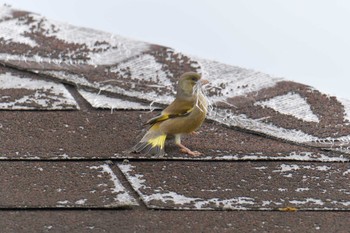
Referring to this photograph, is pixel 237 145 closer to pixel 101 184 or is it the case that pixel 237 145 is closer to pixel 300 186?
pixel 300 186

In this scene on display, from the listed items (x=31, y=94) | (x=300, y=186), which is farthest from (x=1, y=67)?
(x=300, y=186)

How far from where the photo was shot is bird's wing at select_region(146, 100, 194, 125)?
2975 mm

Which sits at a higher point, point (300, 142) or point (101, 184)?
point (300, 142)

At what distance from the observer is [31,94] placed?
350cm

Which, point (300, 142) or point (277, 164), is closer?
point (277, 164)

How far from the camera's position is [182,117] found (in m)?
2.97

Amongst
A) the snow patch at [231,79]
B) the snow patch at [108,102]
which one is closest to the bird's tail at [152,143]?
the snow patch at [108,102]

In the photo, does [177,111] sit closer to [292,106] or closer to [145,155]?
[145,155]

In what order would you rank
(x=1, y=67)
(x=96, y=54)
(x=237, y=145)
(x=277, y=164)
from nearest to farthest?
(x=277, y=164), (x=237, y=145), (x=1, y=67), (x=96, y=54)

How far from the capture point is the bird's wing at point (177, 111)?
2.97 meters

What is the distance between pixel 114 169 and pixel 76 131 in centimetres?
40

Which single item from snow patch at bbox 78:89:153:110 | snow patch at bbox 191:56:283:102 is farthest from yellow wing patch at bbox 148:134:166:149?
snow patch at bbox 191:56:283:102

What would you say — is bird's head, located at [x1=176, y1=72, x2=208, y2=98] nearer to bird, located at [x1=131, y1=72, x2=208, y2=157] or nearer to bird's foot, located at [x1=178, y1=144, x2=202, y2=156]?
bird, located at [x1=131, y1=72, x2=208, y2=157]

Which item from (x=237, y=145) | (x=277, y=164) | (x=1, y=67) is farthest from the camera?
(x=1, y=67)
